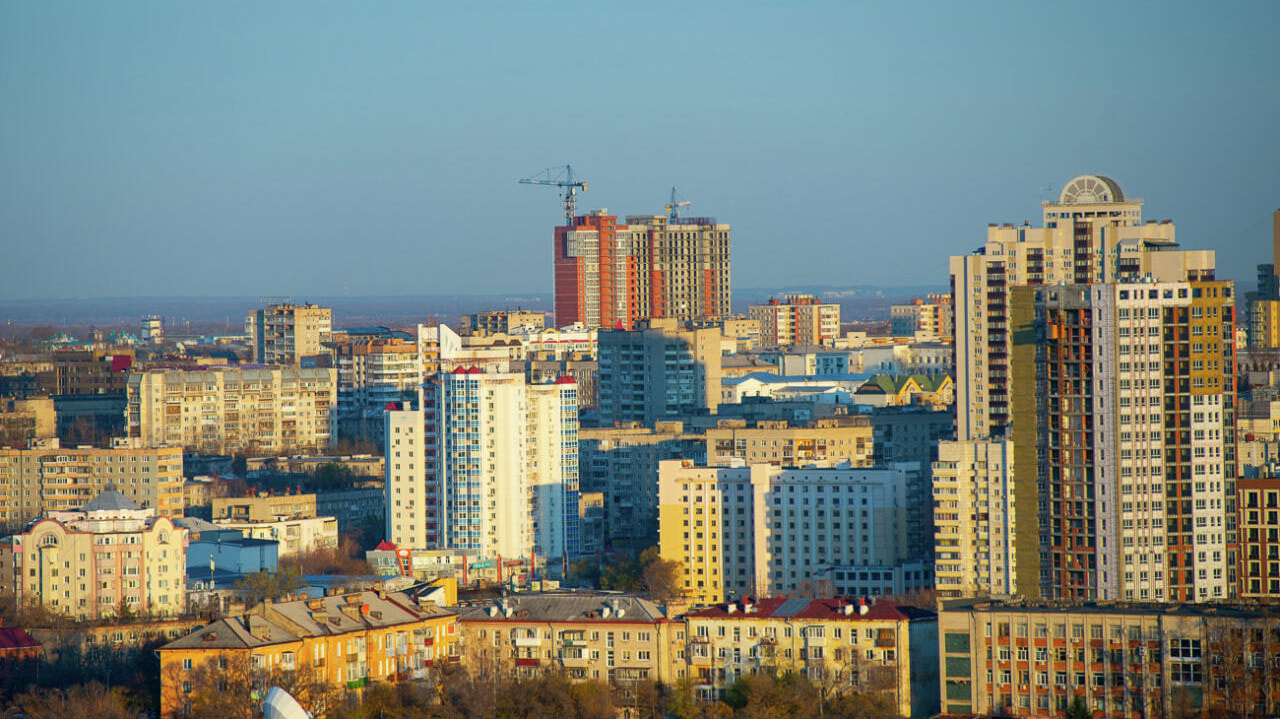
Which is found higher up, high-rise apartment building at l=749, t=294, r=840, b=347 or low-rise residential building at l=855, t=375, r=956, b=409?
high-rise apartment building at l=749, t=294, r=840, b=347

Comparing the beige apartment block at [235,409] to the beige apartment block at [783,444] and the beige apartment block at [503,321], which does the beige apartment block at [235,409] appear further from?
the beige apartment block at [503,321]

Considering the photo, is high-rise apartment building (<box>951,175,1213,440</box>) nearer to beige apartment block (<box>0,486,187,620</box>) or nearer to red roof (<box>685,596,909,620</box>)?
red roof (<box>685,596,909,620</box>)

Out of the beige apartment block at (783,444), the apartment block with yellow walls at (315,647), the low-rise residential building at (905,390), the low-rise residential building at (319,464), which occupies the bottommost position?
the apartment block with yellow walls at (315,647)

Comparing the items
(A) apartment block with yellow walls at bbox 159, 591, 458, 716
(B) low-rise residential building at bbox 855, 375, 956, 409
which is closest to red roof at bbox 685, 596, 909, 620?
(A) apartment block with yellow walls at bbox 159, 591, 458, 716

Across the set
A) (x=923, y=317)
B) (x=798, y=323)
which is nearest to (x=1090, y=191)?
(x=798, y=323)

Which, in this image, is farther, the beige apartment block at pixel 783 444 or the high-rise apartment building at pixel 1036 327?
the beige apartment block at pixel 783 444

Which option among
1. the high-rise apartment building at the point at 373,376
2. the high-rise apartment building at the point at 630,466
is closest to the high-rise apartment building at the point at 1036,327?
the high-rise apartment building at the point at 630,466

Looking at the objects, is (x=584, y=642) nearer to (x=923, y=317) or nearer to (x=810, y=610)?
(x=810, y=610)
